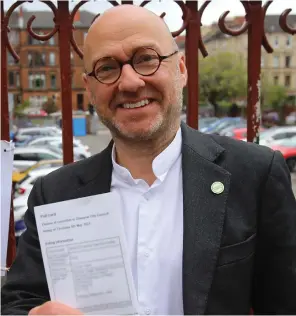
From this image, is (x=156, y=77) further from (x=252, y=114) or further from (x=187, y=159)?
(x=252, y=114)

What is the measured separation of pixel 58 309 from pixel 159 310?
334mm

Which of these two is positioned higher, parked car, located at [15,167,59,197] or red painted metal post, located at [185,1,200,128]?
red painted metal post, located at [185,1,200,128]

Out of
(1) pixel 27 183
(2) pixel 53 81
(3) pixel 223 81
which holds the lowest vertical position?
(3) pixel 223 81

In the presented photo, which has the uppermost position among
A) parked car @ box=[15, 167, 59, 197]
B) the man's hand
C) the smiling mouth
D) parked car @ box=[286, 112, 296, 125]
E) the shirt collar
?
the smiling mouth

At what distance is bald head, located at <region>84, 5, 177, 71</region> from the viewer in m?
1.41

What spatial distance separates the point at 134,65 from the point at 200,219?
0.52 m

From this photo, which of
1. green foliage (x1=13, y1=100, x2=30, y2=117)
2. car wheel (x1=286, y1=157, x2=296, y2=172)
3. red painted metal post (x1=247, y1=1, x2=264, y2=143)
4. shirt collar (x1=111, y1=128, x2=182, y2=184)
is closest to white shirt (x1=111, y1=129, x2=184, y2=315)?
shirt collar (x1=111, y1=128, x2=182, y2=184)

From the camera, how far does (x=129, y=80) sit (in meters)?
1.38

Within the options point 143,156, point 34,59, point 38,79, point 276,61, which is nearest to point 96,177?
point 143,156

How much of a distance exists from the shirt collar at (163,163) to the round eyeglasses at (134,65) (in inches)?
10.7

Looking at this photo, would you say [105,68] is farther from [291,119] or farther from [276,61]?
[276,61]

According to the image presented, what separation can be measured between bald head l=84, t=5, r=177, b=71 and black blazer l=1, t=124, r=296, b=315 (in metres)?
0.37

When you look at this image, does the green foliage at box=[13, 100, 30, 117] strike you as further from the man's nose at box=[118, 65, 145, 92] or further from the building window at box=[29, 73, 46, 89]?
the man's nose at box=[118, 65, 145, 92]

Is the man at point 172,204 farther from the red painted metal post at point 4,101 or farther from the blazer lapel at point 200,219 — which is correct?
the red painted metal post at point 4,101
